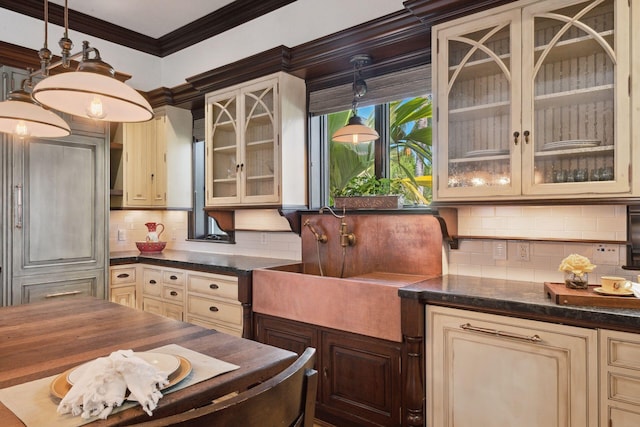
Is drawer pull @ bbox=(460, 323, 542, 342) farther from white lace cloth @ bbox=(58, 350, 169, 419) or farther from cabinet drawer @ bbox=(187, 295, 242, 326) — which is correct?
cabinet drawer @ bbox=(187, 295, 242, 326)

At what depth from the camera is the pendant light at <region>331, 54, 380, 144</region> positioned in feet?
8.66

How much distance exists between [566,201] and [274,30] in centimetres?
256

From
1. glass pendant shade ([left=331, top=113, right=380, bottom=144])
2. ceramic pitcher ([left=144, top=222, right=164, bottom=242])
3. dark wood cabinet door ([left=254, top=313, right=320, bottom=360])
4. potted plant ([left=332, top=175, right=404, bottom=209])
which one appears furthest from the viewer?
ceramic pitcher ([left=144, top=222, right=164, bottom=242])

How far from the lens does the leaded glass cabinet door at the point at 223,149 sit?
11.1ft

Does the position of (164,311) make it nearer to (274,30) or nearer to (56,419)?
(274,30)

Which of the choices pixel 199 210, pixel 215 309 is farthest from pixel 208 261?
pixel 199 210

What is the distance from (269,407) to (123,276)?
345 cm

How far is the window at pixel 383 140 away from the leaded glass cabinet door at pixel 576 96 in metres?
0.80

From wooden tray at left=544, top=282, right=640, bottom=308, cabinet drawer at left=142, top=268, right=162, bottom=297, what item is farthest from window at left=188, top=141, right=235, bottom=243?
wooden tray at left=544, top=282, right=640, bottom=308

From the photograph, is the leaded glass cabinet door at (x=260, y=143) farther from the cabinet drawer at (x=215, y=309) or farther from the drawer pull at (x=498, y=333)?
the drawer pull at (x=498, y=333)

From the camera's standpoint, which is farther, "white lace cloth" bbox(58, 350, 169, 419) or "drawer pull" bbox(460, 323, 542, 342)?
"drawer pull" bbox(460, 323, 542, 342)

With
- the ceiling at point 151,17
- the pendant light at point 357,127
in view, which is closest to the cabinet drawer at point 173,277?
the pendant light at point 357,127

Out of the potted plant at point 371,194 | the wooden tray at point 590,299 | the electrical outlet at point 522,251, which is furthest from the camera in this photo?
the potted plant at point 371,194

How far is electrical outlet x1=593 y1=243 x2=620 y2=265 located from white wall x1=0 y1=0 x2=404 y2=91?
1832 mm
